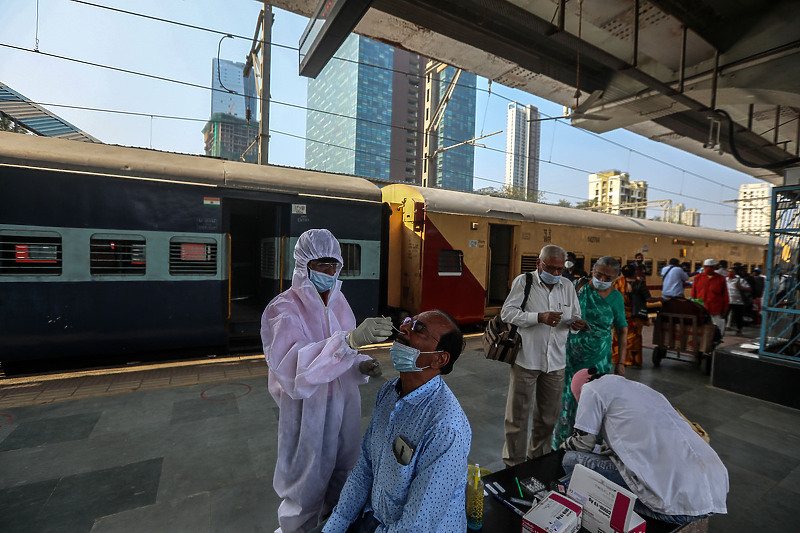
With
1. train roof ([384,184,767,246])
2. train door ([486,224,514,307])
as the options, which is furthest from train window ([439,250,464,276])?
train door ([486,224,514,307])

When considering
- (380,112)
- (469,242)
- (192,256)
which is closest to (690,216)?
(380,112)

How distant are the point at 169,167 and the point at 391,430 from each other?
20.1 ft

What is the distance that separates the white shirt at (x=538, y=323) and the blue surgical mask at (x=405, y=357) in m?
1.91

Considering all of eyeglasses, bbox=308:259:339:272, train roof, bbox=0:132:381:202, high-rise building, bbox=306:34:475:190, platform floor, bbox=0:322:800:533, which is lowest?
platform floor, bbox=0:322:800:533

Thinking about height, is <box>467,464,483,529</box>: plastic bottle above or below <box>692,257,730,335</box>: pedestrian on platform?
below

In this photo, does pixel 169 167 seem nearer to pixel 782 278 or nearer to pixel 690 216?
pixel 782 278

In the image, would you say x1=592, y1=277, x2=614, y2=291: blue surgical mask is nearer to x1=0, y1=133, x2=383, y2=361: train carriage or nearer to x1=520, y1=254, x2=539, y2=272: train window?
x1=0, y1=133, x2=383, y2=361: train carriage

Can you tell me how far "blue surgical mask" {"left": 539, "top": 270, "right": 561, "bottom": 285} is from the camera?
347 cm

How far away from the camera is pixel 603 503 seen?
1869 millimetres

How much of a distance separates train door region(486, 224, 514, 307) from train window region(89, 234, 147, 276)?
25.4 feet

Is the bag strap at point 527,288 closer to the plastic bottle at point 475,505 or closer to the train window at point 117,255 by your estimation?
the plastic bottle at point 475,505

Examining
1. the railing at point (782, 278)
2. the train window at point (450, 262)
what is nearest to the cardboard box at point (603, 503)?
the railing at point (782, 278)

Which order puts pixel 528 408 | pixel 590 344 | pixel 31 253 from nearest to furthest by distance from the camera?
pixel 528 408, pixel 590 344, pixel 31 253

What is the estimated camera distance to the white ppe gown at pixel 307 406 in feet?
6.84
